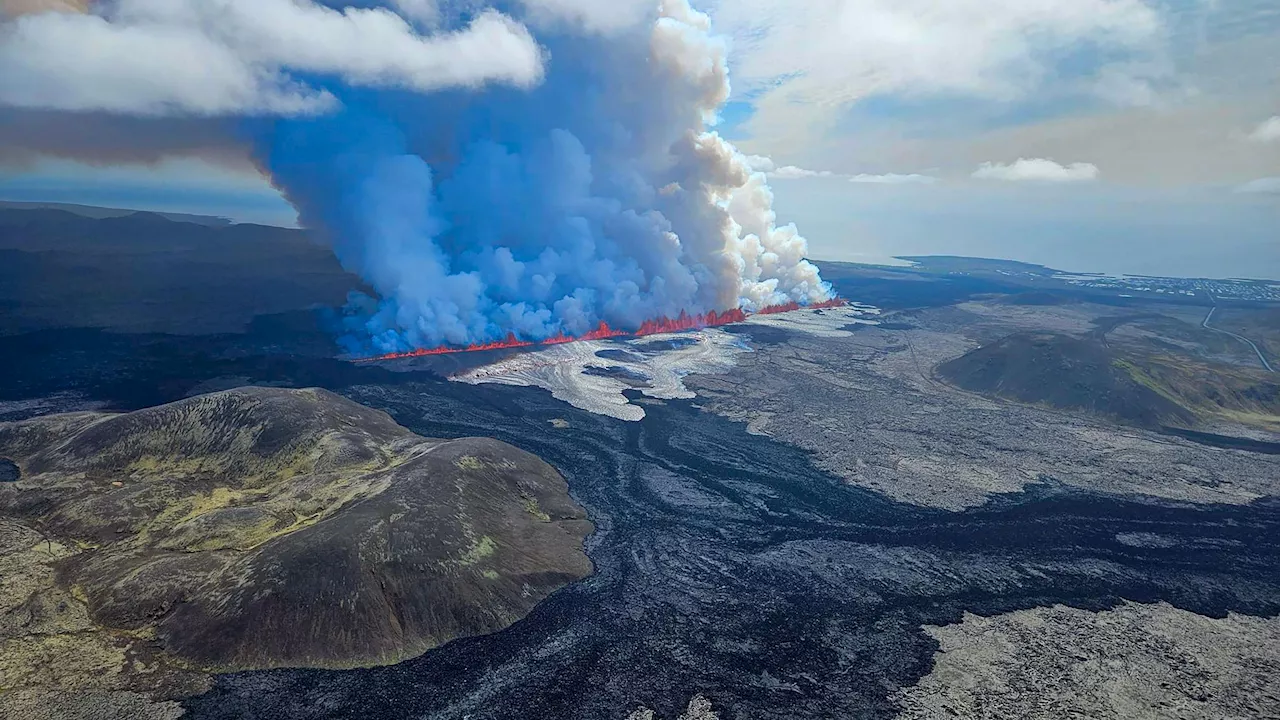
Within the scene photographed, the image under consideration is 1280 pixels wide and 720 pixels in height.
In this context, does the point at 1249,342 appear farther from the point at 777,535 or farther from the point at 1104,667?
the point at 777,535

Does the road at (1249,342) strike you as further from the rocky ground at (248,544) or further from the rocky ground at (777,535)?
the rocky ground at (248,544)

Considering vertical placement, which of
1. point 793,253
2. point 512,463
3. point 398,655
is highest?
point 793,253

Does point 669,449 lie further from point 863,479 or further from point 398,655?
point 398,655

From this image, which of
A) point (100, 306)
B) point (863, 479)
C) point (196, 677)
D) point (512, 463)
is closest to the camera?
point (196, 677)

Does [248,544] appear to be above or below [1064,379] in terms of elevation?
below

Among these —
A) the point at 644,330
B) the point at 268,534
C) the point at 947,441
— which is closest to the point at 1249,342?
the point at 947,441

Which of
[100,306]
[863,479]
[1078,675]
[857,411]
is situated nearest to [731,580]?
[1078,675]

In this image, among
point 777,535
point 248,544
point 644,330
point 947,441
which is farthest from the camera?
point 644,330
